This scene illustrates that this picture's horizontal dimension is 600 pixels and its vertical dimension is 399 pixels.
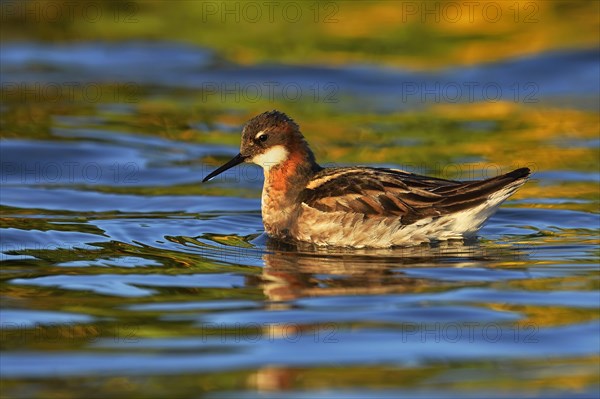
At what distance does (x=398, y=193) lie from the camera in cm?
1270

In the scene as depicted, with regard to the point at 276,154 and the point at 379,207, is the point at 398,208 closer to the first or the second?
the point at 379,207

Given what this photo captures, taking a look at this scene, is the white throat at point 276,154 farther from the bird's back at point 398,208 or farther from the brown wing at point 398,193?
the bird's back at point 398,208

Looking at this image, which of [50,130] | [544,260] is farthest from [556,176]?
[50,130]

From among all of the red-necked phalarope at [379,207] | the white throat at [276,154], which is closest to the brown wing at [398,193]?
the red-necked phalarope at [379,207]

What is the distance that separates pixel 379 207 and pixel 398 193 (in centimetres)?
26

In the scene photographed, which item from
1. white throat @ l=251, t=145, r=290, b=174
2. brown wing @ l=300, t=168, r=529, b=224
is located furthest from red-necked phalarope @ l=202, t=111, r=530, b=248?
white throat @ l=251, t=145, r=290, b=174

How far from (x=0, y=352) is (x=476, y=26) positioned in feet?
59.9

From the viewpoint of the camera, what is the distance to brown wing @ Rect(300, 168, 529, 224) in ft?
40.8

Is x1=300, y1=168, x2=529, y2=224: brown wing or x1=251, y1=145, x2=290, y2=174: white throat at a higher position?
x1=251, y1=145, x2=290, y2=174: white throat

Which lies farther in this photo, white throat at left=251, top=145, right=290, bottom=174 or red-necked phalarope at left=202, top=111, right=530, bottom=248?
white throat at left=251, top=145, right=290, bottom=174

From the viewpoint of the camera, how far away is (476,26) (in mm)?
25625

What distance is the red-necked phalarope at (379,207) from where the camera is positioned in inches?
492

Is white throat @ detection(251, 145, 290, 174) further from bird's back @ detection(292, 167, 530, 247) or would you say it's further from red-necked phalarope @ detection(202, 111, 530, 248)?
bird's back @ detection(292, 167, 530, 247)

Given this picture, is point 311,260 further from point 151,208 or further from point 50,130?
point 50,130
